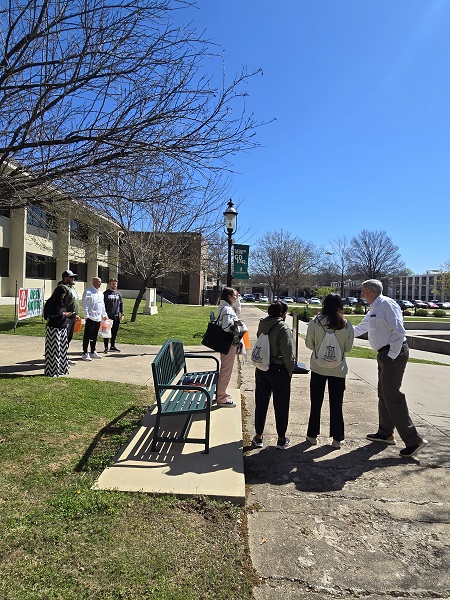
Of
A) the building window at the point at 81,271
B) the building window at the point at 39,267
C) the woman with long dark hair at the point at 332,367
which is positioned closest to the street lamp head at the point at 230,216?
the woman with long dark hair at the point at 332,367

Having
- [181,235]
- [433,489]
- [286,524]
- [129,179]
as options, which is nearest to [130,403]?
[129,179]

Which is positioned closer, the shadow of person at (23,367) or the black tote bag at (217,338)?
the black tote bag at (217,338)

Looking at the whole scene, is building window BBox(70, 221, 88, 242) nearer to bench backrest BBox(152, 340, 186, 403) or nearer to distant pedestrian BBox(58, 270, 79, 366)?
distant pedestrian BBox(58, 270, 79, 366)

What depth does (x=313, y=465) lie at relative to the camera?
434 cm

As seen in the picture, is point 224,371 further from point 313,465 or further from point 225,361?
point 313,465

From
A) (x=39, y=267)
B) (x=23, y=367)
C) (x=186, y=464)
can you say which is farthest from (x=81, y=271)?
(x=186, y=464)

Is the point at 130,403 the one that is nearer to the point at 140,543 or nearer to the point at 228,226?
the point at 140,543

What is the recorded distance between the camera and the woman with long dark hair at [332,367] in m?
4.77

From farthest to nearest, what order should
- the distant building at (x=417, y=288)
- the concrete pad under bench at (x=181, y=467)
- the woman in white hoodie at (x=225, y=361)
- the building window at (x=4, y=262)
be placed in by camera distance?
the distant building at (x=417, y=288)
the building window at (x=4, y=262)
the woman in white hoodie at (x=225, y=361)
the concrete pad under bench at (x=181, y=467)

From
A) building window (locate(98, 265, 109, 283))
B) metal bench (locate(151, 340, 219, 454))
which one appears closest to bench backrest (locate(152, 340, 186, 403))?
metal bench (locate(151, 340, 219, 454))

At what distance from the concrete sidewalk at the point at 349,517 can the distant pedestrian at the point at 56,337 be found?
11.0 ft

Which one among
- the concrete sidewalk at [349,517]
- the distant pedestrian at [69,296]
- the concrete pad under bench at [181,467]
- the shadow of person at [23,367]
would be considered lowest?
the concrete sidewalk at [349,517]

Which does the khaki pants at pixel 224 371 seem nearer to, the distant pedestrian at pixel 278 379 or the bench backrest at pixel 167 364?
the bench backrest at pixel 167 364

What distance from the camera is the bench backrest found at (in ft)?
14.1
